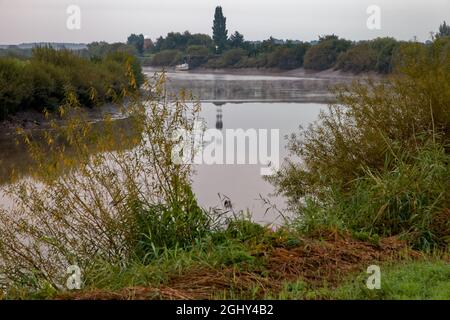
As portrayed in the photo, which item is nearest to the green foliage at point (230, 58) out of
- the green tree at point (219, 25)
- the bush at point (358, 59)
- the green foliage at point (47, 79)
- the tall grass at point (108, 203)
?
the bush at point (358, 59)

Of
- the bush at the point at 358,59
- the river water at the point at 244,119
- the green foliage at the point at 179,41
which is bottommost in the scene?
the river water at the point at 244,119

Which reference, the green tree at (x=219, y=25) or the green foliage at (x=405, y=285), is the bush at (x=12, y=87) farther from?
the green foliage at (x=405, y=285)

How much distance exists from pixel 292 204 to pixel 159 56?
12660 millimetres

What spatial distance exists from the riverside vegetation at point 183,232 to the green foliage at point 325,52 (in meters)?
41.5

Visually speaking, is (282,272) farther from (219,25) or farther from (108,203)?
(219,25)

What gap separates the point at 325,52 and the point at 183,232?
45301mm

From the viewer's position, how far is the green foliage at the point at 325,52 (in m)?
48.7

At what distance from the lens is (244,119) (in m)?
24.5

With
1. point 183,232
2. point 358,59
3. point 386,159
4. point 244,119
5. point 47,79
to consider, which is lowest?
point 244,119

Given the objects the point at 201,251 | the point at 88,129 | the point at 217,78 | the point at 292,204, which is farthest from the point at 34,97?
the point at 217,78

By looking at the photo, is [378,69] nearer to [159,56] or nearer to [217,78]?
[159,56]

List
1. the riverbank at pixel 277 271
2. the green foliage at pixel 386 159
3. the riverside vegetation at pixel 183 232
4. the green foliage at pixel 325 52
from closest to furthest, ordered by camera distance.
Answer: the riverbank at pixel 277 271
the riverside vegetation at pixel 183 232
the green foliage at pixel 386 159
the green foliage at pixel 325 52

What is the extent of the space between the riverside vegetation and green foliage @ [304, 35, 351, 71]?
136ft

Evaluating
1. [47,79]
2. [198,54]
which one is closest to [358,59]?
[198,54]
